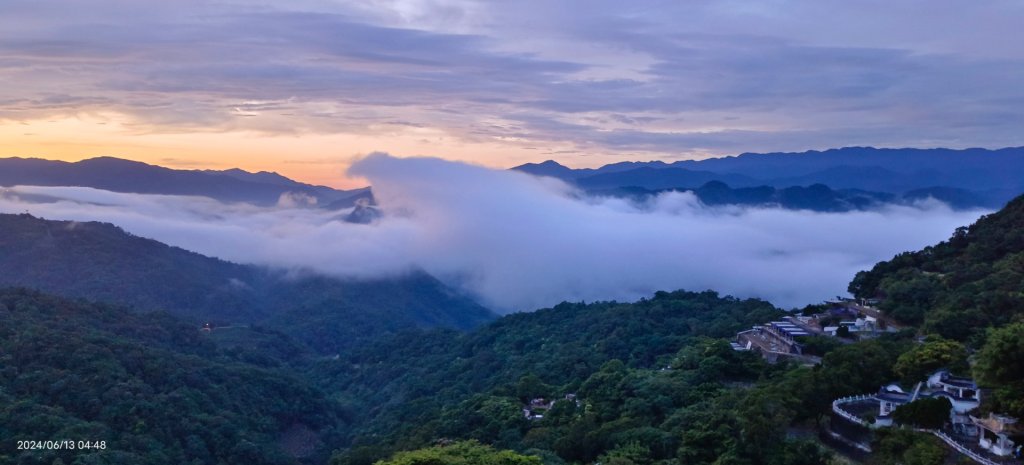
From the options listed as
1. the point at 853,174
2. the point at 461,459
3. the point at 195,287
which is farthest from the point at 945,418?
the point at 853,174

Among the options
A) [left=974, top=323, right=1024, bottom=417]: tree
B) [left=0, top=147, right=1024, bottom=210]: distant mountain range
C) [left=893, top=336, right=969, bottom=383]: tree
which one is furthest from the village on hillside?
[left=0, top=147, right=1024, bottom=210]: distant mountain range

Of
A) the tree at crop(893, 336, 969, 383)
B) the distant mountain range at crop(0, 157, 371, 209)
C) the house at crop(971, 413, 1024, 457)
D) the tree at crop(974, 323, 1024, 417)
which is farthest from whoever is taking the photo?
the distant mountain range at crop(0, 157, 371, 209)

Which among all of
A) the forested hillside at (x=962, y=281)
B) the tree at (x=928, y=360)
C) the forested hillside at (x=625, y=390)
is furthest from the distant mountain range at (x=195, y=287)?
the tree at (x=928, y=360)

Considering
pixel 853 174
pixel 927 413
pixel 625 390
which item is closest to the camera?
pixel 927 413

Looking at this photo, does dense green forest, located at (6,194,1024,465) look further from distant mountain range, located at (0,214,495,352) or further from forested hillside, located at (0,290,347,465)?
distant mountain range, located at (0,214,495,352)

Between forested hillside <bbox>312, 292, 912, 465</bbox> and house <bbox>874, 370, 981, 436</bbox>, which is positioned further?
forested hillside <bbox>312, 292, 912, 465</bbox>

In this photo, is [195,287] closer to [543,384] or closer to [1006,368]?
[543,384]

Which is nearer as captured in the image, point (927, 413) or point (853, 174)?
point (927, 413)
